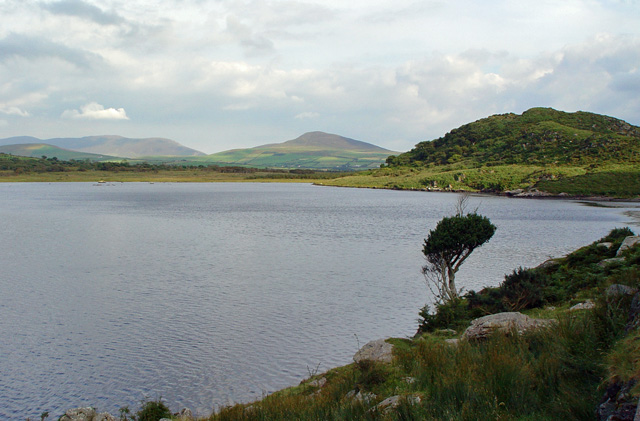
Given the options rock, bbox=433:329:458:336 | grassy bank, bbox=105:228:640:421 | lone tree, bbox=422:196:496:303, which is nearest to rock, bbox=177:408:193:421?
grassy bank, bbox=105:228:640:421

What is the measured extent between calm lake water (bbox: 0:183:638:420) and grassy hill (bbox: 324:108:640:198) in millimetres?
63475

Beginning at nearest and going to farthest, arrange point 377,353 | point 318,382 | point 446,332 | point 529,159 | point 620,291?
point 620,291
point 377,353
point 318,382
point 446,332
point 529,159

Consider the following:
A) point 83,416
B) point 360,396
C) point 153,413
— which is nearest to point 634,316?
point 360,396

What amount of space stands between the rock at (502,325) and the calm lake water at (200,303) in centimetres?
574

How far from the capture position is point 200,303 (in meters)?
22.8

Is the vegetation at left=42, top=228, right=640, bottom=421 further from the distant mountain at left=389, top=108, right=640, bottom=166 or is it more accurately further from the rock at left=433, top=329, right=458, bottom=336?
the distant mountain at left=389, top=108, right=640, bottom=166

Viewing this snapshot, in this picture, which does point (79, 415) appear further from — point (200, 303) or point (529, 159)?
point (529, 159)

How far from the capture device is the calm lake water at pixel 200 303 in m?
14.6

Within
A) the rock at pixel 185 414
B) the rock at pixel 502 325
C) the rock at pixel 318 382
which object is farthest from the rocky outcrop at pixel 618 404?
the rock at pixel 185 414

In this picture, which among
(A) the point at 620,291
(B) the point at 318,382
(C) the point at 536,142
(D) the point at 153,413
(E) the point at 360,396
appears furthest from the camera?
(C) the point at 536,142

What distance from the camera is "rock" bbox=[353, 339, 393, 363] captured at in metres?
11.5

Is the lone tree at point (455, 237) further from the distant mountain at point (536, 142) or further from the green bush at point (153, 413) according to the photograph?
the distant mountain at point (536, 142)

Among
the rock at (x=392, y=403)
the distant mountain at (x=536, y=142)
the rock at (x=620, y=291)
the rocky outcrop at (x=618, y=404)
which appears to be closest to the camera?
the rocky outcrop at (x=618, y=404)

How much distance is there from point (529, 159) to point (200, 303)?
126 metres
